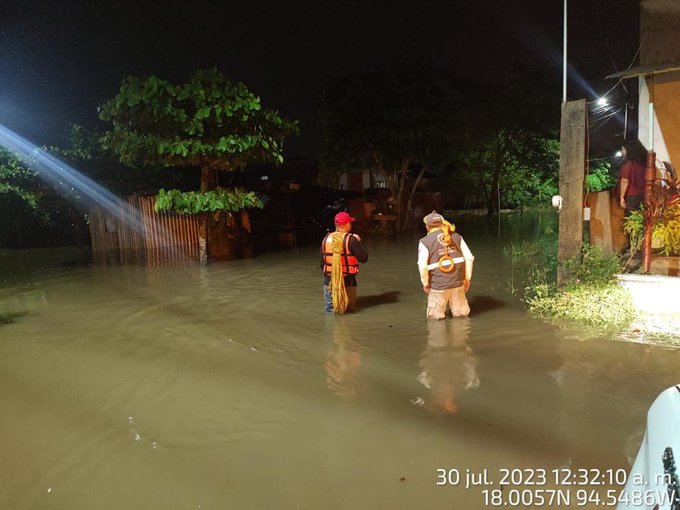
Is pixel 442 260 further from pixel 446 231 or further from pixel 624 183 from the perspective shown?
pixel 624 183

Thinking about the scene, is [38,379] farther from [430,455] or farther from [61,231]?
[61,231]

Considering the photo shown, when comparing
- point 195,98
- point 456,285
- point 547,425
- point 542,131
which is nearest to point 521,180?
point 542,131

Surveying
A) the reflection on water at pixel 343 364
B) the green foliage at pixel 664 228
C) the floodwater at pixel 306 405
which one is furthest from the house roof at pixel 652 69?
the reflection on water at pixel 343 364

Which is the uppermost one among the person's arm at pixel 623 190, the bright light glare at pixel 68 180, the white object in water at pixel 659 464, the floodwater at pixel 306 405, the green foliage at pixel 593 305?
the bright light glare at pixel 68 180

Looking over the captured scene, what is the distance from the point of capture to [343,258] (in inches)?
309

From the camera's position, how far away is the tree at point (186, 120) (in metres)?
11.8

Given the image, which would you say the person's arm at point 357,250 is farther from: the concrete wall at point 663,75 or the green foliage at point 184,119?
the green foliage at point 184,119

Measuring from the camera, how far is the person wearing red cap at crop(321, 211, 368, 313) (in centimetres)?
776

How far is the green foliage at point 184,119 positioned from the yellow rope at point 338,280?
5.66m

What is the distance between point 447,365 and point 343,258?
8.73ft

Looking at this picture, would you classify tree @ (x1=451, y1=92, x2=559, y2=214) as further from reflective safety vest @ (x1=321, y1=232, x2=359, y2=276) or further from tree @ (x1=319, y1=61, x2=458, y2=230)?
reflective safety vest @ (x1=321, y1=232, x2=359, y2=276)

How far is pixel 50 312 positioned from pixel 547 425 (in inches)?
327

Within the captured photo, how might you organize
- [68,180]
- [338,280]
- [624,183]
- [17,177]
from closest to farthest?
[338,280] < [624,183] < [68,180] < [17,177]

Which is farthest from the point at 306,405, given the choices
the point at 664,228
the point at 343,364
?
the point at 664,228
